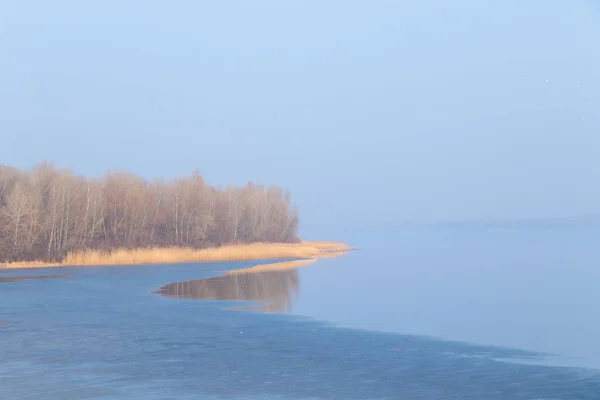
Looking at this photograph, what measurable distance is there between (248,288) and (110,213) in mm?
25329

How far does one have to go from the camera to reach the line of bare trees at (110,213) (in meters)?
40.7

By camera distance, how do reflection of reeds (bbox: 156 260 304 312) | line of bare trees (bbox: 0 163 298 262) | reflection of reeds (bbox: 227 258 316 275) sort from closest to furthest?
reflection of reeds (bbox: 156 260 304 312)
reflection of reeds (bbox: 227 258 316 275)
line of bare trees (bbox: 0 163 298 262)

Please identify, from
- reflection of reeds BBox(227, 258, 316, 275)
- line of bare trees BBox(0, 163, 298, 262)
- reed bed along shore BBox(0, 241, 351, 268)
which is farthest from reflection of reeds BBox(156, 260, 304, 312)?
line of bare trees BBox(0, 163, 298, 262)

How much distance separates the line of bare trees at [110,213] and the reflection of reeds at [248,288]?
44.5ft

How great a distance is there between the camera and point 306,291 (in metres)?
25.7

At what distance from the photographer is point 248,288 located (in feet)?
89.3

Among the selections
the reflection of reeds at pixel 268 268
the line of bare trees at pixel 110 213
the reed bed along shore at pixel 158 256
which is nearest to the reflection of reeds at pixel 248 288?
the reflection of reeds at pixel 268 268

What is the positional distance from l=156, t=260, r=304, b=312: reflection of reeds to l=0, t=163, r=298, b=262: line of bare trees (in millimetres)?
13558

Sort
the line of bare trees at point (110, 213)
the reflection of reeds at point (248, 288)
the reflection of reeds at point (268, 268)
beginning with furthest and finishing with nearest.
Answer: the line of bare trees at point (110, 213)
the reflection of reeds at point (268, 268)
the reflection of reeds at point (248, 288)

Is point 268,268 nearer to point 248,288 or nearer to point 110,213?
point 248,288

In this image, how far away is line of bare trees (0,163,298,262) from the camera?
40719 millimetres

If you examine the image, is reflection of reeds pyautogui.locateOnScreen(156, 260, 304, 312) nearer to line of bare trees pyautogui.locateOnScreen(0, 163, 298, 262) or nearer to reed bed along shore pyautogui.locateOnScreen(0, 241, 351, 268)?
reed bed along shore pyautogui.locateOnScreen(0, 241, 351, 268)

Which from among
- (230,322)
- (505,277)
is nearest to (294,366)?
(230,322)

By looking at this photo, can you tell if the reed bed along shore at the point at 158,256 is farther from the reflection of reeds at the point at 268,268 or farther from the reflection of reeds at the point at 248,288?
the reflection of reeds at the point at 248,288
